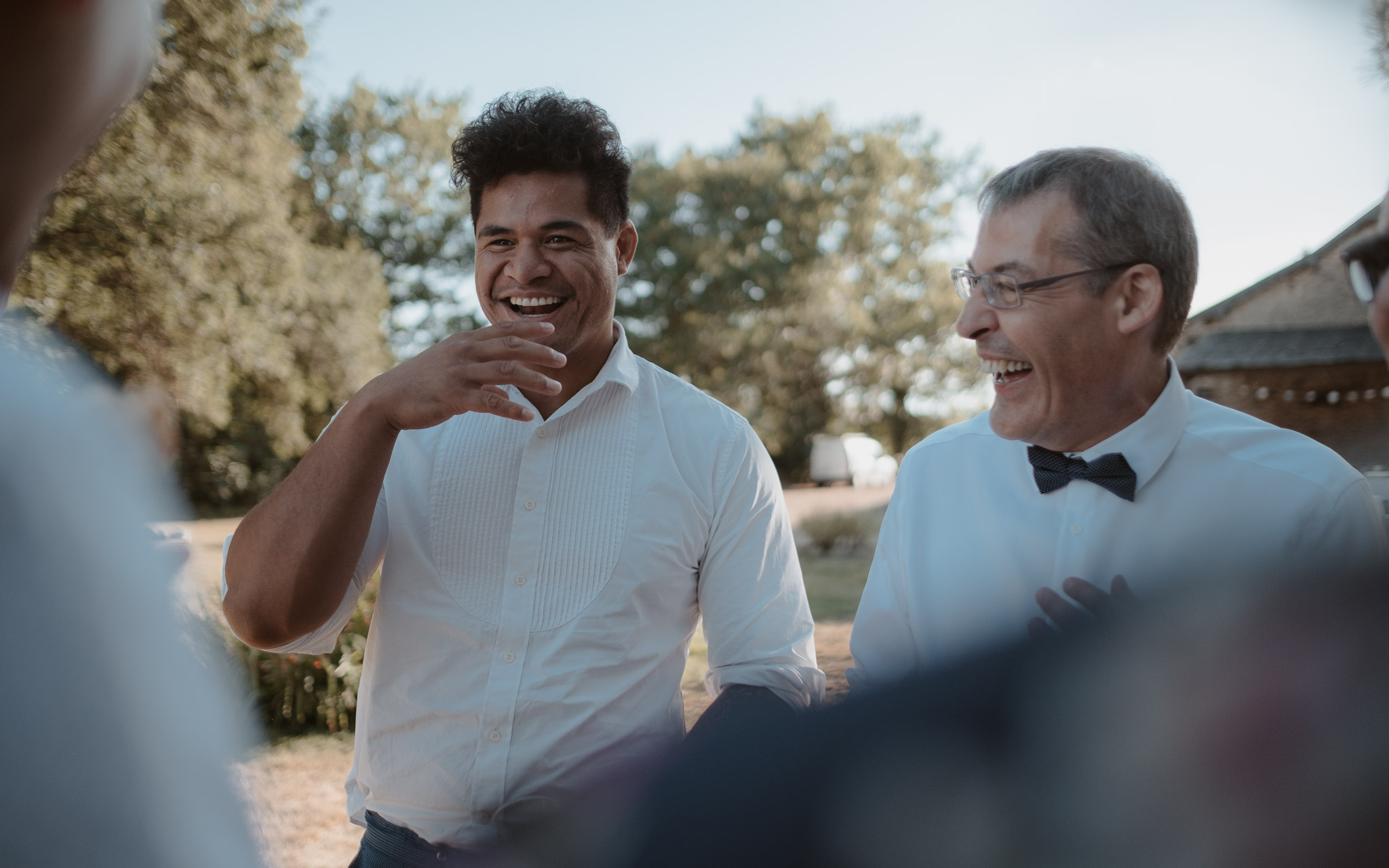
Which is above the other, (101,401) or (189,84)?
(189,84)

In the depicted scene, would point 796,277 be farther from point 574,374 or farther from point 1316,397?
point 574,374

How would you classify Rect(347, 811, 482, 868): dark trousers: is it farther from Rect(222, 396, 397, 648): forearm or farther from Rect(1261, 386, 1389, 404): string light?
Rect(1261, 386, 1389, 404): string light

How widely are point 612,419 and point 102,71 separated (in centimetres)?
215

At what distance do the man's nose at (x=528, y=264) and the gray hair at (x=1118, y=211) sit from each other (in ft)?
4.08

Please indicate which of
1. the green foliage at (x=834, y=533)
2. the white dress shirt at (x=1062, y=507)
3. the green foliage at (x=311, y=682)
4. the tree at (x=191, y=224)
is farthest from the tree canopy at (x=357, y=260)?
the white dress shirt at (x=1062, y=507)

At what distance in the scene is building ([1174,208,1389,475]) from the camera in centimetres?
1656

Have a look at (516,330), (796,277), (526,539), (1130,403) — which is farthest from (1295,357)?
(516,330)

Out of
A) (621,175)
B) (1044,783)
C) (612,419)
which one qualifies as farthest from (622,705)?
(1044,783)

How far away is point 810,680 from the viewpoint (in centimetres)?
225

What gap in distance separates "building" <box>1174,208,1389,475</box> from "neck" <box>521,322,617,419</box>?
14630mm

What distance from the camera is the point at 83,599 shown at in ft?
1.59

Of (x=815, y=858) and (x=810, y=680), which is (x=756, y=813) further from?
(x=810, y=680)

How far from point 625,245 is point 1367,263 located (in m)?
2.47

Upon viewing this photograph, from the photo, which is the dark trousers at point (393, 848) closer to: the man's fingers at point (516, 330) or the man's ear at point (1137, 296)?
the man's fingers at point (516, 330)
